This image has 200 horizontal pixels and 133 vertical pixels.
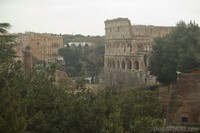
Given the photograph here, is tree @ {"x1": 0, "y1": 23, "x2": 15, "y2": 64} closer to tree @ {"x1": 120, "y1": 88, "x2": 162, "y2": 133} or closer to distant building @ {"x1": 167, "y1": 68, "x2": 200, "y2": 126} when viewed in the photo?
tree @ {"x1": 120, "y1": 88, "x2": 162, "y2": 133}

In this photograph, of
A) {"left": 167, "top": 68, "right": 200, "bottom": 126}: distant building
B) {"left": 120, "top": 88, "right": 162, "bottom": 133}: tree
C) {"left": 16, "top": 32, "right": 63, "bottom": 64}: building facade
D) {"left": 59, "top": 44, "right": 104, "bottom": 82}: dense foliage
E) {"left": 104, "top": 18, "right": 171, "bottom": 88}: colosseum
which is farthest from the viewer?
{"left": 16, "top": 32, "right": 63, "bottom": 64}: building facade

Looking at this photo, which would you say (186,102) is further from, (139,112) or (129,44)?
(129,44)

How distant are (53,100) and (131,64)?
42649mm

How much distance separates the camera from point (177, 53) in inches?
1288

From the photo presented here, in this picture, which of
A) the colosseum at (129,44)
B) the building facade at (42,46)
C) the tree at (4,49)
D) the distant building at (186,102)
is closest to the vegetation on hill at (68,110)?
the tree at (4,49)

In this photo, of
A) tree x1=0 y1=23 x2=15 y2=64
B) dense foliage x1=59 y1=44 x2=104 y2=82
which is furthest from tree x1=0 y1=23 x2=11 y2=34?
dense foliage x1=59 y1=44 x2=104 y2=82

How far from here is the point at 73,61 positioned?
69.8 m

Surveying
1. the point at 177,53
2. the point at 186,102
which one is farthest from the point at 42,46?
the point at 186,102

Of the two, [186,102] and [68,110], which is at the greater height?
[68,110]

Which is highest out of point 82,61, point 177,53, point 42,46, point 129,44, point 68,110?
point 129,44

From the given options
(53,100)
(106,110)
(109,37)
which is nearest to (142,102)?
(106,110)

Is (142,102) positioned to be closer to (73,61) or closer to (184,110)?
(184,110)

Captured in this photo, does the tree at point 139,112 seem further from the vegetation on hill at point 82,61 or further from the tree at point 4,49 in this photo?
the vegetation on hill at point 82,61

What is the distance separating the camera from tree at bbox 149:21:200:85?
31172 mm
